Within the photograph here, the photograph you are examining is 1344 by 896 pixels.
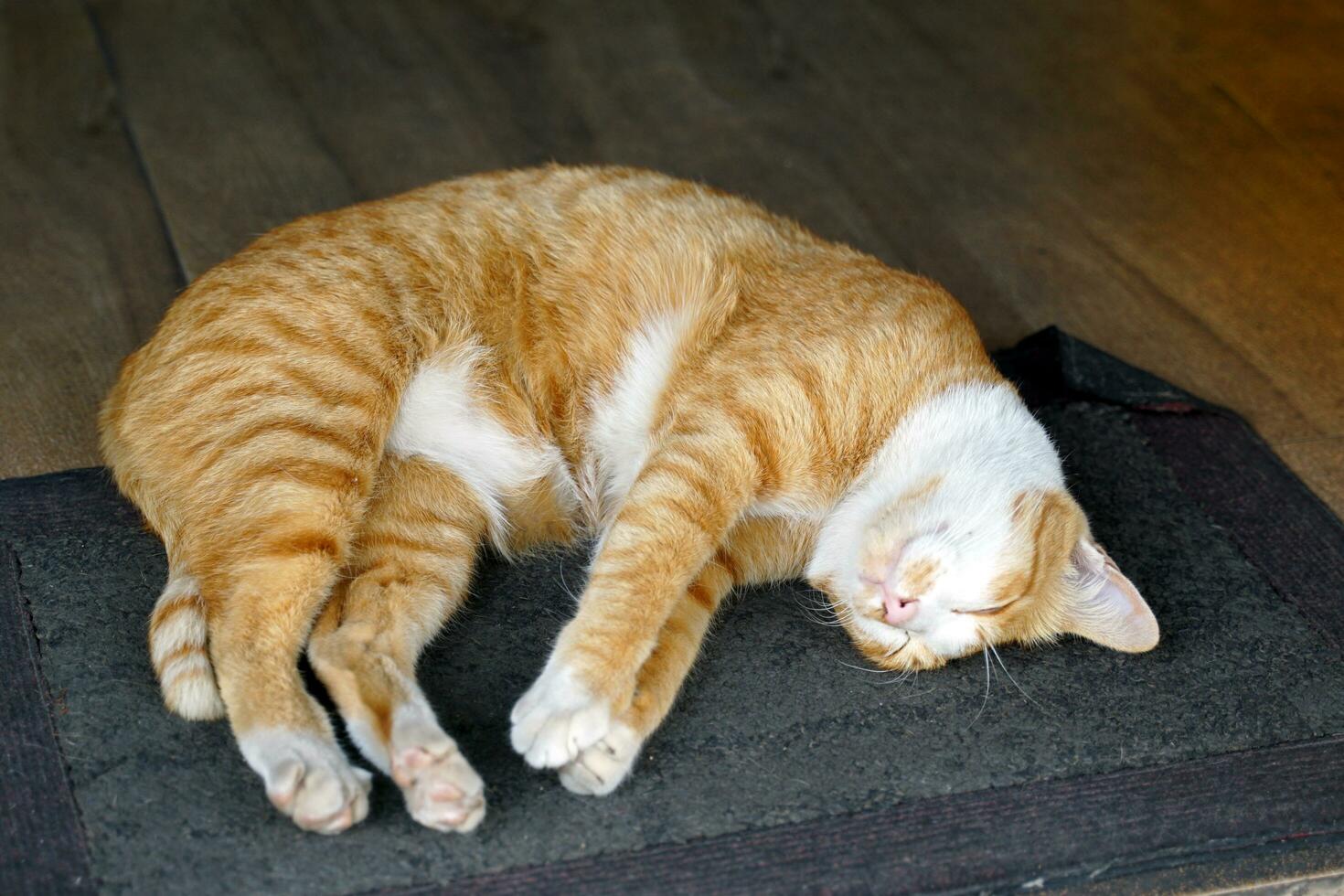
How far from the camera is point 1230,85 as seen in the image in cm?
446

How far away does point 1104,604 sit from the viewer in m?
2.32

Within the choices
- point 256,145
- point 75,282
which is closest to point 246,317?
point 75,282

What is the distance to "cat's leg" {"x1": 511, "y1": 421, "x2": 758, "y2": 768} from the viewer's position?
198 centimetres

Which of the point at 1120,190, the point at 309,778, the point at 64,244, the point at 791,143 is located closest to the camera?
the point at 309,778

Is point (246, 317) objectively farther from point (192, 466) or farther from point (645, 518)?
point (645, 518)

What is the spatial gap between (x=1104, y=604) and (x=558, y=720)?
103cm

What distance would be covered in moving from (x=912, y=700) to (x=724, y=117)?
8.13 feet

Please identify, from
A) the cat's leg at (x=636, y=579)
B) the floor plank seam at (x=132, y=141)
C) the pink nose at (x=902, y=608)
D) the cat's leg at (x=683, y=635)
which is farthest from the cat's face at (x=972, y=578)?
the floor plank seam at (x=132, y=141)

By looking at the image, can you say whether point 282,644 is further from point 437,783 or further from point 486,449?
point 486,449

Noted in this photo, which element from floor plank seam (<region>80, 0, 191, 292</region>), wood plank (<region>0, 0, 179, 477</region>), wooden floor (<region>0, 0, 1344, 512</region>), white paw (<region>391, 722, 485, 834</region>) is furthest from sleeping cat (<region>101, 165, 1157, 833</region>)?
floor plank seam (<region>80, 0, 191, 292</region>)

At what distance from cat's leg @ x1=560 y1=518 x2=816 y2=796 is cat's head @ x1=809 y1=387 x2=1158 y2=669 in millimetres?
100

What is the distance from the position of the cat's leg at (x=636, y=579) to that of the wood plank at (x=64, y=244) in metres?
1.27

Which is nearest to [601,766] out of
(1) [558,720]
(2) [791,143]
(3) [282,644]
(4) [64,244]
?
(1) [558,720]

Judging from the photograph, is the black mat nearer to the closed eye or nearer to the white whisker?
the white whisker
